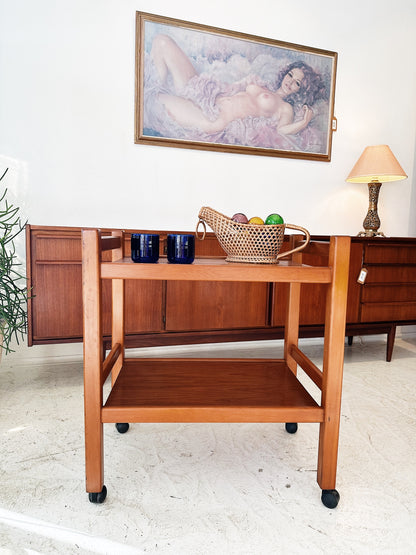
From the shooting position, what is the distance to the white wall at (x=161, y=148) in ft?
8.01

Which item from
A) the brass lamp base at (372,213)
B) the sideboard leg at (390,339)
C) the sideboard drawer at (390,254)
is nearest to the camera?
the sideboard drawer at (390,254)

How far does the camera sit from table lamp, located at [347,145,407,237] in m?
2.93

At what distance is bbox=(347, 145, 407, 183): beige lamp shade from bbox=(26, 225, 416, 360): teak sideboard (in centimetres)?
62

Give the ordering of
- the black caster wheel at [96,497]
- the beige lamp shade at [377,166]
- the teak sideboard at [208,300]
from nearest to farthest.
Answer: the black caster wheel at [96,497] < the teak sideboard at [208,300] < the beige lamp shade at [377,166]

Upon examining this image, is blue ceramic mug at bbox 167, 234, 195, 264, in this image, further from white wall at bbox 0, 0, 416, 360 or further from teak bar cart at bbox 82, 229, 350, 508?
white wall at bbox 0, 0, 416, 360

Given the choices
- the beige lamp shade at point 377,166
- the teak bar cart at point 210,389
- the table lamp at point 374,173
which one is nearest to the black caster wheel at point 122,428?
the teak bar cart at point 210,389

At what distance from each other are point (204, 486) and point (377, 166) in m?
2.66

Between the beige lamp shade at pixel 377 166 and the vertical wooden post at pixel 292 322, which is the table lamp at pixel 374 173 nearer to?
the beige lamp shade at pixel 377 166

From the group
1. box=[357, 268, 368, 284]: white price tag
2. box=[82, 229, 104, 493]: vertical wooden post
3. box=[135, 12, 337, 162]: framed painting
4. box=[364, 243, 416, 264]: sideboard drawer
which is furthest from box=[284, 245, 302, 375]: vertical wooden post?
box=[135, 12, 337, 162]: framed painting

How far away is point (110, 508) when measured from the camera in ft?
3.80

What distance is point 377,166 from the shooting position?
2.95 meters

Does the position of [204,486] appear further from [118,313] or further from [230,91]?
[230,91]

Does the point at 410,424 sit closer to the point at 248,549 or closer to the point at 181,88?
the point at 248,549

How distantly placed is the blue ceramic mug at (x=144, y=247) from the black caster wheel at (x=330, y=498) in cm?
92
